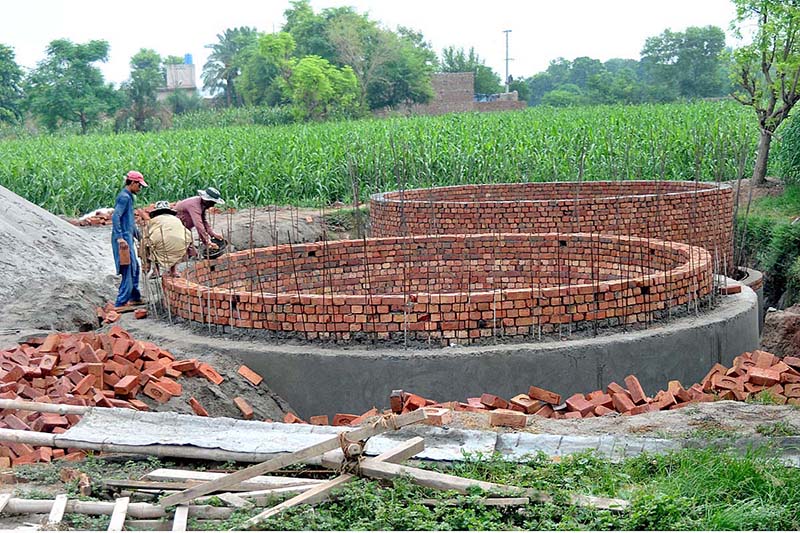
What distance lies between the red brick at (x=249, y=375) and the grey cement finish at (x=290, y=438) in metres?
1.51

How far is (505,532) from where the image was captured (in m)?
3.89

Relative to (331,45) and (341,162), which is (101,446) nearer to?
(341,162)

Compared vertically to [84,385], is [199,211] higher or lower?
higher

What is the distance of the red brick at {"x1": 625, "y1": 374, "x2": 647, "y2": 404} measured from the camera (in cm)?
645

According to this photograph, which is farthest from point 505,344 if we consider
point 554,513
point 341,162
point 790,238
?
point 341,162

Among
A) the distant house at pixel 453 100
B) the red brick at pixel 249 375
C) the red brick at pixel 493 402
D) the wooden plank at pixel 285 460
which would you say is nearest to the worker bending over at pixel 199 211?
the red brick at pixel 249 375

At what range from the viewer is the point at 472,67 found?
215 feet

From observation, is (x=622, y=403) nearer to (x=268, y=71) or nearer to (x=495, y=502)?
(x=495, y=502)

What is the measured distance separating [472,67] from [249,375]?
6036 centimetres

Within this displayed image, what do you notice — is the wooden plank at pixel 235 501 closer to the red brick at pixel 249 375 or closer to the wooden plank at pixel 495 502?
the wooden plank at pixel 495 502

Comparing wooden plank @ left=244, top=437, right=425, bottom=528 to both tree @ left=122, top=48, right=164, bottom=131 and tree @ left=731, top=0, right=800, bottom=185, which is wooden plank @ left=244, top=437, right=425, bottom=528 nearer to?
tree @ left=731, top=0, right=800, bottom=185

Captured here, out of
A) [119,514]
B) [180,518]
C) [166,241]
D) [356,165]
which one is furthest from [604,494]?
[356,165]

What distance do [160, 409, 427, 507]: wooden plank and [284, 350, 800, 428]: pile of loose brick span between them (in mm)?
1673

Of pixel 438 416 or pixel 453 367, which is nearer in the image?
pixel 438 416
